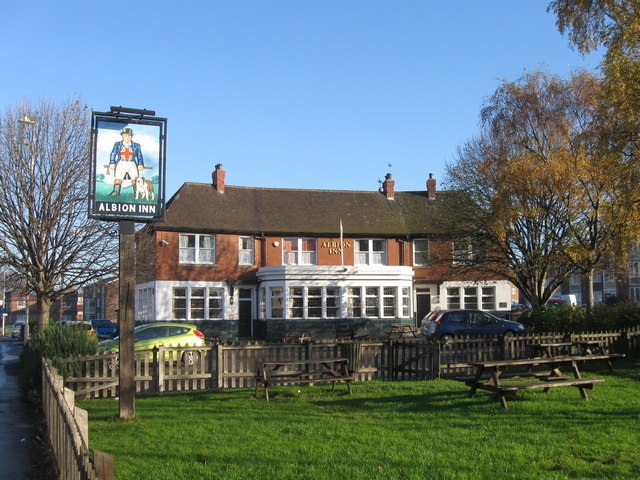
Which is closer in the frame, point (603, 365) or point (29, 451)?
point (29, 451)

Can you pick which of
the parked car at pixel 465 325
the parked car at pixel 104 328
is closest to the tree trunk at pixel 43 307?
the parked car at pixel 465 325

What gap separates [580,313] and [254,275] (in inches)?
835

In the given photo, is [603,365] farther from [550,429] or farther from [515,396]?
[550,429]

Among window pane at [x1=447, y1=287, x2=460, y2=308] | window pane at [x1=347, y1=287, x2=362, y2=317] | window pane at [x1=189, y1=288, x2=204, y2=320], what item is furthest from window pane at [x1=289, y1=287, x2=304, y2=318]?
window pane at [x1=447, y1=287, x2=460, y2=308]

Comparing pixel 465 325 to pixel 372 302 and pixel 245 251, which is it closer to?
pixel 372 302

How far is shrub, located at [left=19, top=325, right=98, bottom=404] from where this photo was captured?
13133 mm

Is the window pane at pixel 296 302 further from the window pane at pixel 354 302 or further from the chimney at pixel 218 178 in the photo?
the chimney at pixel 218 178

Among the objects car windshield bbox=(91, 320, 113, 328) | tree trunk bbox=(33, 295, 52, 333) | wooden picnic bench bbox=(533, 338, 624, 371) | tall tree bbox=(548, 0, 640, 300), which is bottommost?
wooden picnic bench bbox=(533, 338, 624, 371)

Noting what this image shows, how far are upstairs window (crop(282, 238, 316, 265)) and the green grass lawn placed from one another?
2624cm

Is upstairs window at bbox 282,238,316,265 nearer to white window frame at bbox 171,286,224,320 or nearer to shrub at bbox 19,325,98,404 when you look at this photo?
white window frame at bbox 171,286,224,320

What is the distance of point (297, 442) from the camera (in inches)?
338

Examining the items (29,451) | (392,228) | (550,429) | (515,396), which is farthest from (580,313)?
(392,228)

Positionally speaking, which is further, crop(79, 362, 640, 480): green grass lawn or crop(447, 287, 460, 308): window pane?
crop(447, 287, 460, 308): window pane

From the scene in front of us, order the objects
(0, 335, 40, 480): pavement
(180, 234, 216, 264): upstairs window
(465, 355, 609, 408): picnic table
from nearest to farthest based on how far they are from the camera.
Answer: (0, 335, 40, 480): pavement, (465, 355, 609, 408): picnic table, (180, 234, 216, 264): upstairs window
